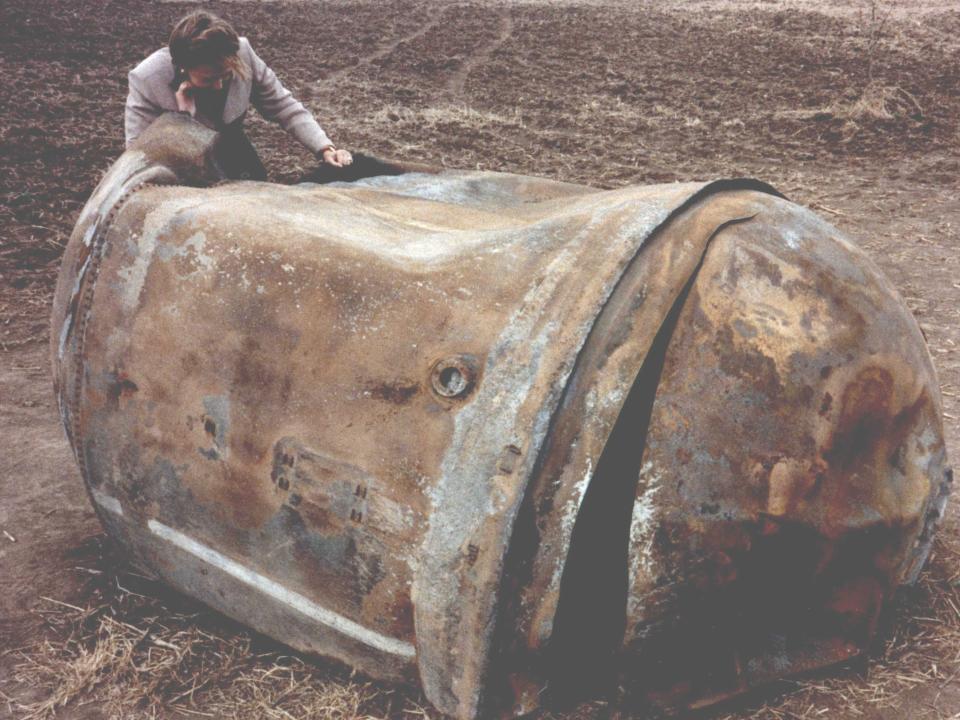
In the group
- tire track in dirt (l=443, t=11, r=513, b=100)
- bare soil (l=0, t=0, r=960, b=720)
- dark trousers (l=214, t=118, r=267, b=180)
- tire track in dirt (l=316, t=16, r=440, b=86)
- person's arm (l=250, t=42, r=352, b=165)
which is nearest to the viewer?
bare soil (l=0, t=0, r=960, b=720)

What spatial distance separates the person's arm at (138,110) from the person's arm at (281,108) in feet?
1.79

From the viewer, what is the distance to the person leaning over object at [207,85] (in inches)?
130

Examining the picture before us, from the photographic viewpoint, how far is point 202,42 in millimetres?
3320

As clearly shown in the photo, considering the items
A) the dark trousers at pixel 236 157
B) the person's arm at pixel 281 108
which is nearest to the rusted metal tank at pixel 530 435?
the dark trousers at pixel 236 157

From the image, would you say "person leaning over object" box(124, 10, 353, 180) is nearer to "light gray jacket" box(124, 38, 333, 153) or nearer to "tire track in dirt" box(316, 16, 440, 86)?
"light gray jacket" box(124, 38, 333, 153)

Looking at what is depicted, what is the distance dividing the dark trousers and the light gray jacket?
4.4 inches

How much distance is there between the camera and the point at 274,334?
2338 millimetres

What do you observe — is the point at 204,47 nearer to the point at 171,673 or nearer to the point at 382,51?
the point at 171,673

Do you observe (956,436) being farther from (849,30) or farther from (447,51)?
(849,30)

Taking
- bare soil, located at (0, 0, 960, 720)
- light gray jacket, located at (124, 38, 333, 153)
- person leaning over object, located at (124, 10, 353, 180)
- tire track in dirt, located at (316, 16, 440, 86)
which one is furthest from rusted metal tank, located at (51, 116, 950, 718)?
tire track in dirt, located at (316, 16, 440, 86)

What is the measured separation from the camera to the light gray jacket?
348cm

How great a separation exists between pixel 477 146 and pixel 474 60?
4138mm

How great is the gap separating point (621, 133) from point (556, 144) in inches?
29.4

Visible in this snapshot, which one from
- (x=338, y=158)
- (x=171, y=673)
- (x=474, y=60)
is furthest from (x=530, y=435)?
(x=474, y=60)
